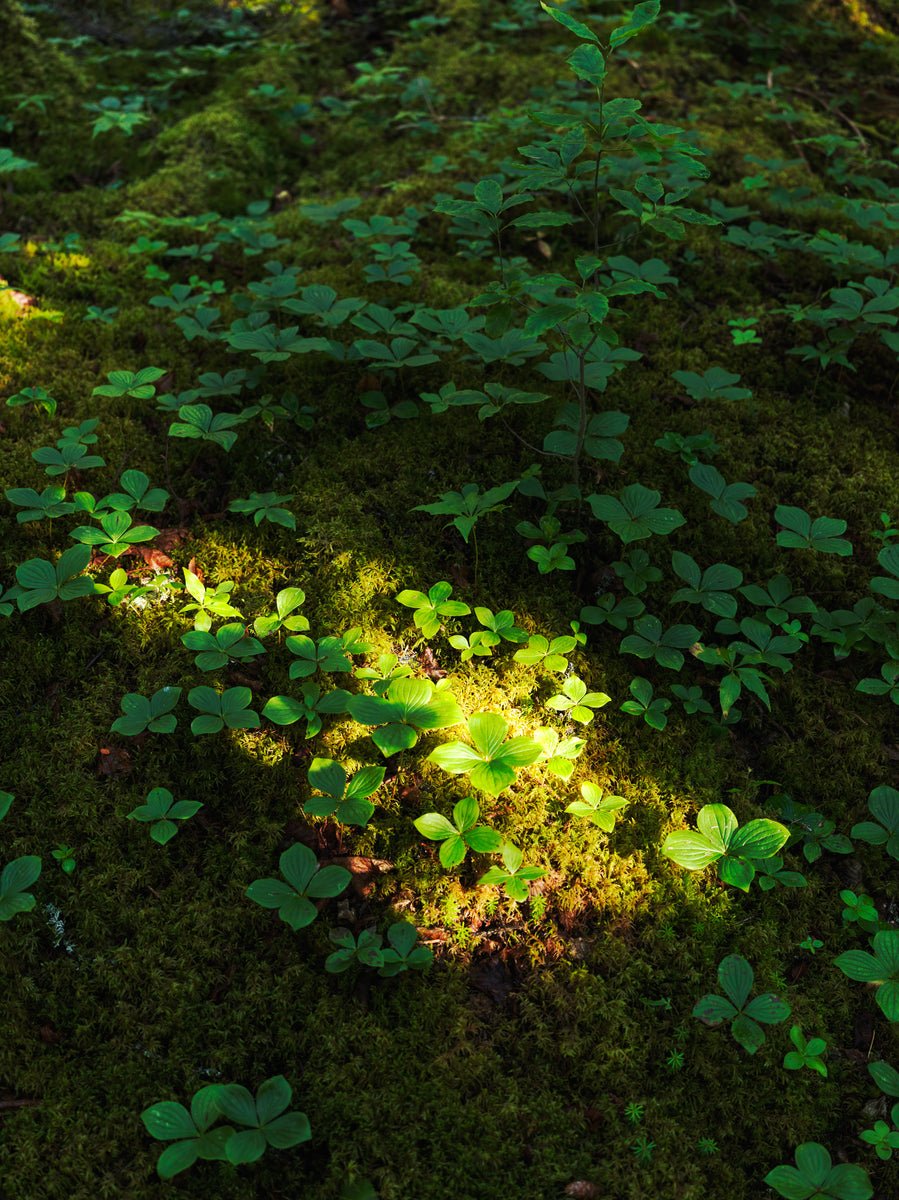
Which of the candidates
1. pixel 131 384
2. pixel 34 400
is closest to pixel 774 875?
pixel 131 384

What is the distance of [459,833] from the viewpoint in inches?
85.6

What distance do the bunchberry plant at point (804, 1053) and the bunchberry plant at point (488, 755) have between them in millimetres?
993

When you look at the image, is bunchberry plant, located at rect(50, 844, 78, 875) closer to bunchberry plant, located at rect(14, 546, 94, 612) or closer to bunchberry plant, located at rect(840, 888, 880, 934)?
bunchberry plant, located at rect(14, 546, 94, 612)

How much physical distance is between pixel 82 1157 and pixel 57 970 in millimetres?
451

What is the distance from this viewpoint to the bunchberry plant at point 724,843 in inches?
85.5

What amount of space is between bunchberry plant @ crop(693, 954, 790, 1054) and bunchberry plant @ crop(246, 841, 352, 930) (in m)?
1.01

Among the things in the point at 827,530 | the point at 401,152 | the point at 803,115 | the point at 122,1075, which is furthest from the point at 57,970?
the point at 803,115

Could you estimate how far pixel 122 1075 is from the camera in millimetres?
1837

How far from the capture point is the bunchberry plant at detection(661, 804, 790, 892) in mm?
2172

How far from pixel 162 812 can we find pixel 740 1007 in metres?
1.69

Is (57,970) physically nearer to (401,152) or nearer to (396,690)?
(396,690)

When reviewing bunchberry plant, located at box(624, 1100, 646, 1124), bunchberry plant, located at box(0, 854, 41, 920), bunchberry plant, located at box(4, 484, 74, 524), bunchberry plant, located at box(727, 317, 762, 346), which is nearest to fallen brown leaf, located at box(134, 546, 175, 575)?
bunchberry plant, located at box(4, 484, 74, 524)

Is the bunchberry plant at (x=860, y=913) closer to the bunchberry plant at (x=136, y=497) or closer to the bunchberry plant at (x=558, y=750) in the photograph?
the bunchberry plant at (x=558, y=750)

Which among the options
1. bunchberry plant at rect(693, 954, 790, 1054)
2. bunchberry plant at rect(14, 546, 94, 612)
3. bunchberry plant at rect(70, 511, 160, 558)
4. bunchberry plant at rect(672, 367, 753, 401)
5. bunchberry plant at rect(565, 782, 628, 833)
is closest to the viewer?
bunchberry plant at rect(693, 954, 790, 1054)
